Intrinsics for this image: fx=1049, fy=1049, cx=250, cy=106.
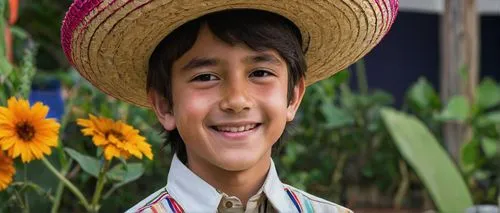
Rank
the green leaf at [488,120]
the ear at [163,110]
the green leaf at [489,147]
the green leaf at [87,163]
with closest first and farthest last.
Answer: the ear at [163,110] < the green leaf at [87,163] < the green leaf at [489,147] < the green leaf at [488,120]

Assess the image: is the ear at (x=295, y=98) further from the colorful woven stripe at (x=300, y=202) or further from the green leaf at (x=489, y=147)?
the green leaf at (x=489, y=147)

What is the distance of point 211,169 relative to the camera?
6.62 ft

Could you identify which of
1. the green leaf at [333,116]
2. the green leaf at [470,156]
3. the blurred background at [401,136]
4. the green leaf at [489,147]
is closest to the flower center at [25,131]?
the blurred background at [401,136]

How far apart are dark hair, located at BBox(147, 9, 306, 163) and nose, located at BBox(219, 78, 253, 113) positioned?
0.08 metres

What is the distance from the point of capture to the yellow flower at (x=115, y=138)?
7.84ft

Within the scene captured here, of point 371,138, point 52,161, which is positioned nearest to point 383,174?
point 371,138

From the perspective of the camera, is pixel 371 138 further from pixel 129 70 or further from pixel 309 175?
pixel 129 70

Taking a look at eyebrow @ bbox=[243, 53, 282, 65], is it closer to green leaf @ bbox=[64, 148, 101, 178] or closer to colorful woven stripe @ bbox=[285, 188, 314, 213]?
colorful woven stripe @ bbox=[285, 188, 314, 213]

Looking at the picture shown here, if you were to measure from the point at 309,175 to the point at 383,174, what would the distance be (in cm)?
73

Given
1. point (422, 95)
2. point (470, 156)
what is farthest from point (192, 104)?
point (422, 95)

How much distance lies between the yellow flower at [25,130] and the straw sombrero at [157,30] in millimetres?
192

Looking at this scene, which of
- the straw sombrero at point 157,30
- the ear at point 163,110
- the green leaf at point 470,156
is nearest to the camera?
the straw sombrero at point 157,30

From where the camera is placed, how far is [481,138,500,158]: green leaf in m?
4.42

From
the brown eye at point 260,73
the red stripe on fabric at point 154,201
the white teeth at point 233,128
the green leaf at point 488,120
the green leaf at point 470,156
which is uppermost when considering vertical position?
the brown eye at point 260,73
